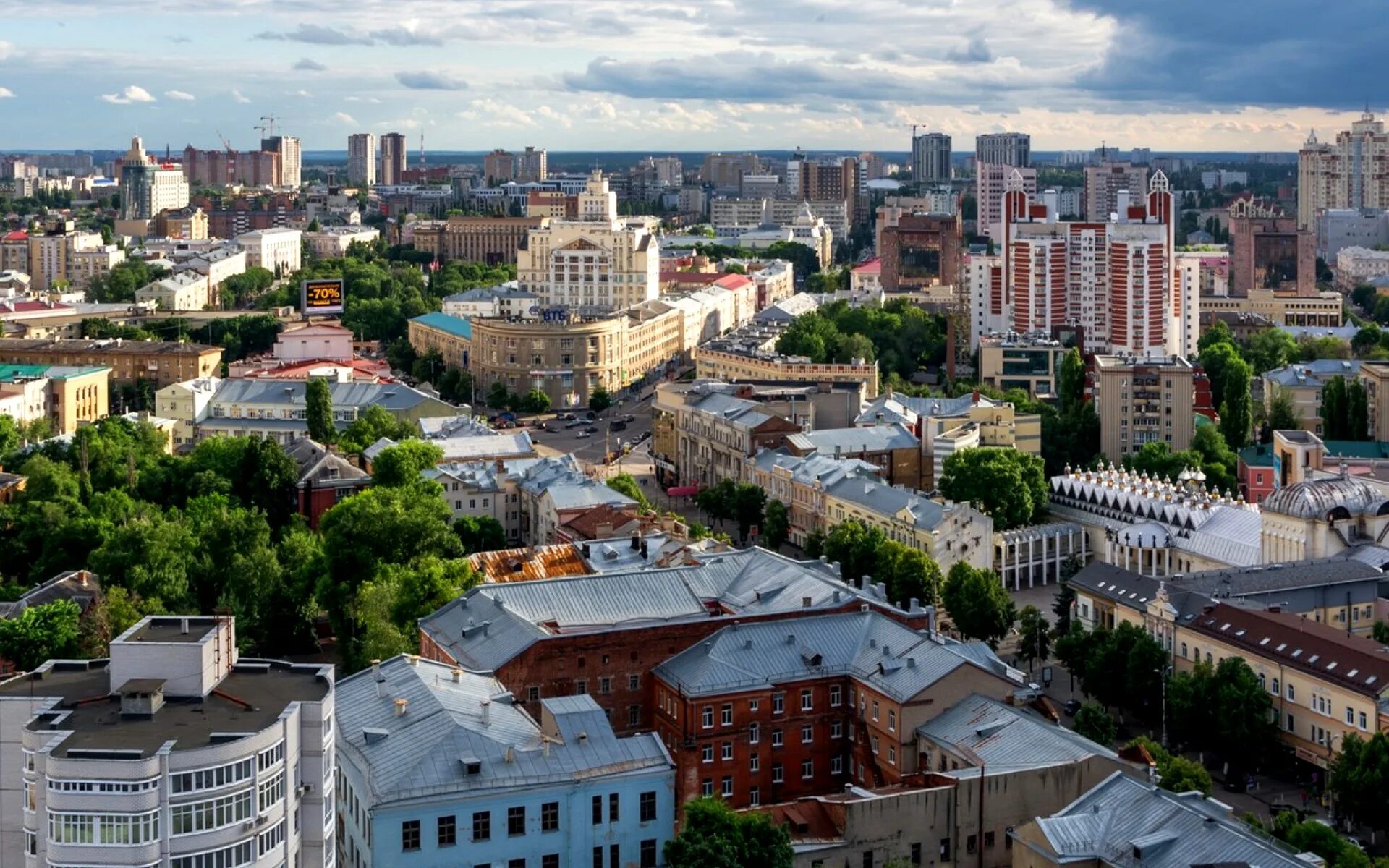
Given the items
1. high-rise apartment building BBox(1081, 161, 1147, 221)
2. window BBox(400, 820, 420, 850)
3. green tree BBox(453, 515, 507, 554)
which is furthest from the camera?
high-rise apartment building BBox(1081, 161, 1147, 221)

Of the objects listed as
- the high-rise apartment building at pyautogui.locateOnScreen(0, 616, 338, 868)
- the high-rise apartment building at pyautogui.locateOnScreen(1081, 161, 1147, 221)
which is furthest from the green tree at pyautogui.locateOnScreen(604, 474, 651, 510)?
the high-rise apartment building at pyautogui.locateOnScreen(1081, 161, 1147, 221)

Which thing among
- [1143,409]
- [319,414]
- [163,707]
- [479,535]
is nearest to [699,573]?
[479,535]

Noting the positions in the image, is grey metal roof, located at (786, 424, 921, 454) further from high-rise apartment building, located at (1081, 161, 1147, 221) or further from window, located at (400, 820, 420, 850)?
high-rise apartment building, located at (1081, 161, 1147, 221)

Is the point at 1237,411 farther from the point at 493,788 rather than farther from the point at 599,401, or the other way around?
the point at 493,788

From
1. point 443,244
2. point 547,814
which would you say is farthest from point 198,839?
point 443,244

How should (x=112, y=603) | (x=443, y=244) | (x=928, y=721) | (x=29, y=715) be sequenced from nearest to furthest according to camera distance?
(x=29, y=715)
(x=928, y=721)
(x=112, y=603)
(x=443, y=244)

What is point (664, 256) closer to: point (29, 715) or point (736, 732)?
point (736, 732)
